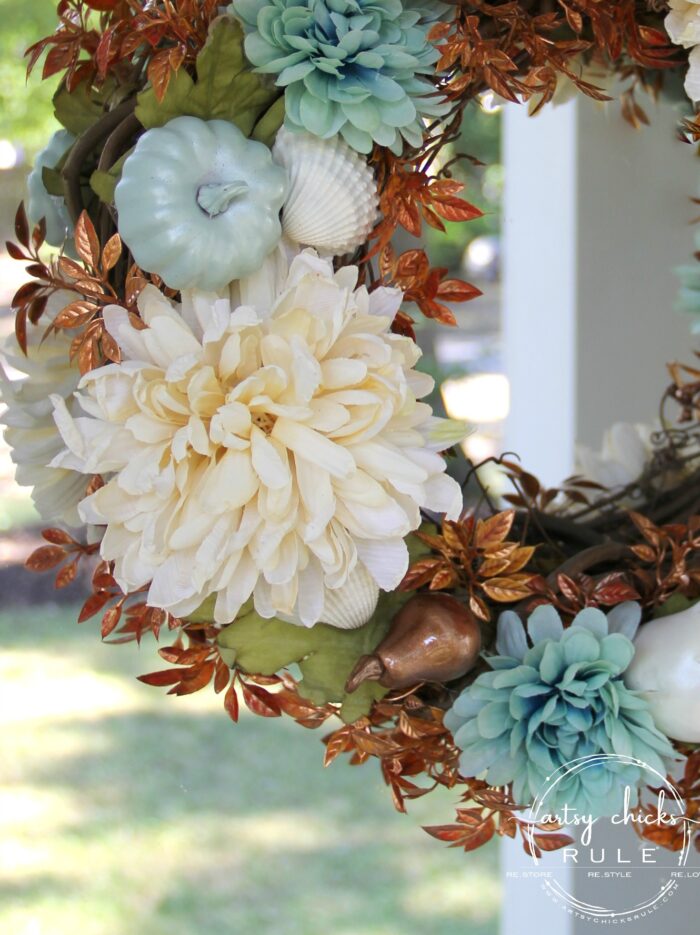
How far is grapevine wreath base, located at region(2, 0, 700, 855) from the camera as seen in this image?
1.13 feet

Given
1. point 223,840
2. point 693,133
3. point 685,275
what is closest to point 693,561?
point 693,133

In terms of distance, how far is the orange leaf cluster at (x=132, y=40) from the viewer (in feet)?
1.19

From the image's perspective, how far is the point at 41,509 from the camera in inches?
16.5

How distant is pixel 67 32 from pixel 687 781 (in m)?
0.39

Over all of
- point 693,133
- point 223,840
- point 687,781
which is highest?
point 693,133

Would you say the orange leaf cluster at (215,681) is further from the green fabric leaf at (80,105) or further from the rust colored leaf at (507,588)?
the green fabric leaf at (80,105)

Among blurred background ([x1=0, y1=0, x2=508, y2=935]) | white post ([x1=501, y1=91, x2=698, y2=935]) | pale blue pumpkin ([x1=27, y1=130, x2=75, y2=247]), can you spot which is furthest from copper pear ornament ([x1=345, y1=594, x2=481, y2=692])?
blurred background ([x1=0, y1=0, x2=508, y2=935])

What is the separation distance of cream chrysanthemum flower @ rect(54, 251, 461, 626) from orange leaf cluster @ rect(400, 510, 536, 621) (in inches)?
1.9

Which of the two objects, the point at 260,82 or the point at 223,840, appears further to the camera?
the point at 223,840

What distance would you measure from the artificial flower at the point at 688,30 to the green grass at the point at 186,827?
0.96 meters

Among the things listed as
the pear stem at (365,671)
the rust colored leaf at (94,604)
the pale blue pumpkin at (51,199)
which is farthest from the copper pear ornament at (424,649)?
the pale blue pumpkin at (51,199)

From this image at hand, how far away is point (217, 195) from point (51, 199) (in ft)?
0.37

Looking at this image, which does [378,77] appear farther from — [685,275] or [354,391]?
[685,275]

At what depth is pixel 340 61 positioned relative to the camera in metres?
0.36
